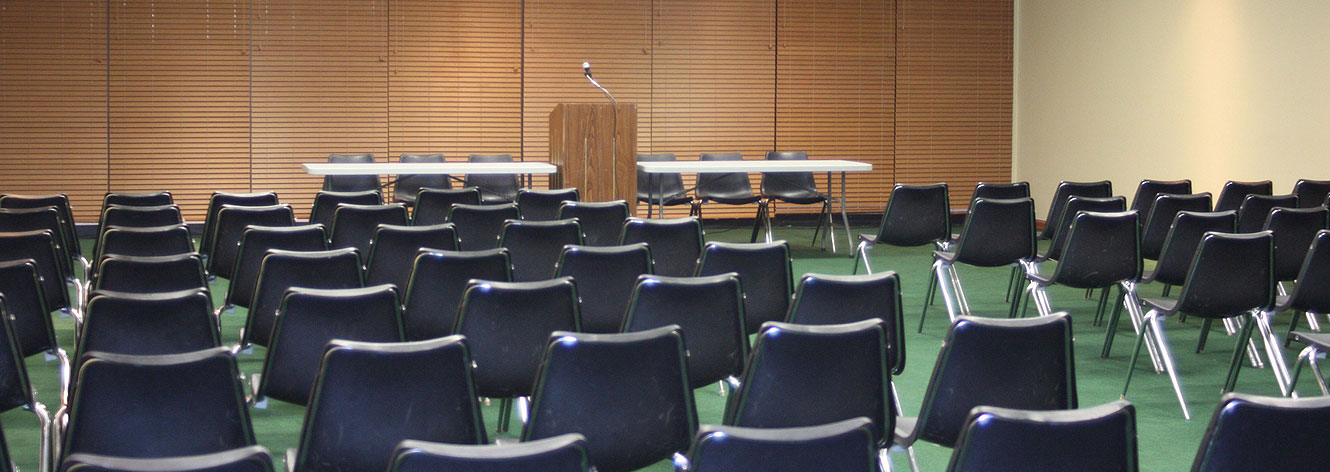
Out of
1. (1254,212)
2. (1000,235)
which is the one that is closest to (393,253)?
(1000,235)

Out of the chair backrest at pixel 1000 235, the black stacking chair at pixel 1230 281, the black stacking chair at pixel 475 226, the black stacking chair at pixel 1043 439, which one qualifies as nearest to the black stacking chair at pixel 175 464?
the black stacking chair at pixel 1043 439

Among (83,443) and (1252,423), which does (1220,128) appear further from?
(83,443)

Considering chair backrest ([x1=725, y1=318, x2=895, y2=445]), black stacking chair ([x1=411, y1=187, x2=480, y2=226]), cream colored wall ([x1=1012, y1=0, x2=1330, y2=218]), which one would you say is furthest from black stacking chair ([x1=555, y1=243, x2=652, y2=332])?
cream colored wall ([x1=1012, y1=0, x2=1330, y2=218])

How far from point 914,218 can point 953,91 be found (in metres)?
6.49

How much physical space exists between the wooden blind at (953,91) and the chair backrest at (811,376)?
35.4 feet

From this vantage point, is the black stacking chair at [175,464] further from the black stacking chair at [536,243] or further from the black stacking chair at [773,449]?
the black stacking chair at [536,243]

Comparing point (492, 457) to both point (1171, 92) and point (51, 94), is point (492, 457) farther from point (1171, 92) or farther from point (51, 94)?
point (51, 94)

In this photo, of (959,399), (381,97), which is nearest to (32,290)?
(959,399)

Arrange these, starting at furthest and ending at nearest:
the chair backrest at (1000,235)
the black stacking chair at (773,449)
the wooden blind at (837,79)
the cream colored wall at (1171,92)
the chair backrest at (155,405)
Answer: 1. the wooden blind at (837,79)
2. the cream colored wall at (1171,92)
3. the chair backrest at (1000,235)
4. the chair backrest at (155,405)
5. the black stacking chair at (773,449)

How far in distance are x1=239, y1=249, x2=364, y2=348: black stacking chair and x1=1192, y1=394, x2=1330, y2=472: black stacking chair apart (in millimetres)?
3214

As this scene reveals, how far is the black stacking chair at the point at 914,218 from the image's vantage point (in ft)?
24.9

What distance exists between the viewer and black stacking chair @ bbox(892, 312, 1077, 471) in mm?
3303

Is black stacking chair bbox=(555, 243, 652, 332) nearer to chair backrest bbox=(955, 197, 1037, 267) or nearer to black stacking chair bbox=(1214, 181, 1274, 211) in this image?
chair backrest bbox=(955, 197, 1037, 267)

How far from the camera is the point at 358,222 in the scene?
657cm
